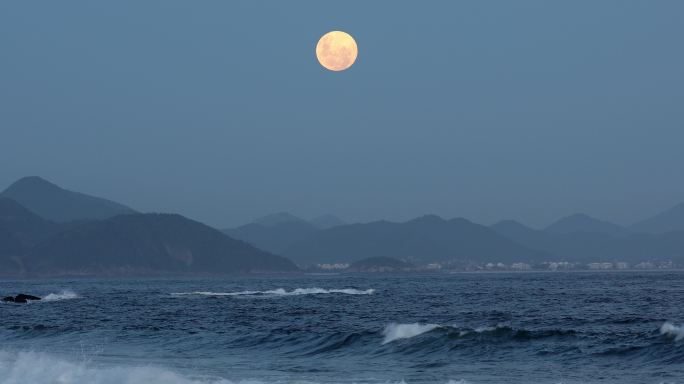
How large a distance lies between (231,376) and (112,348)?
574 inches

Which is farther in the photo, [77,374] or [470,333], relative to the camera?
[470,333]

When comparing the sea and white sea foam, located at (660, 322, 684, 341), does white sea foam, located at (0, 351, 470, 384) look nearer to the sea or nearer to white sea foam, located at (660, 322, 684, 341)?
the sea

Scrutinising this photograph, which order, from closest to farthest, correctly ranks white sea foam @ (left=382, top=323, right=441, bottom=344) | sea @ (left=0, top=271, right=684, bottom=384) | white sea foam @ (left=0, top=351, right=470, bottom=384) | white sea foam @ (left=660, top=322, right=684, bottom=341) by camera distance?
white sea foam @ (left=0, top=351, right=470, bottom=384) < sea @ (left=0, top=271, right=684, bottom=384) < white sea foam @ (left=660, top=322, right=684, bottom=341) < white sea foam @ (left=382, top=323, right=441, bottom=344)

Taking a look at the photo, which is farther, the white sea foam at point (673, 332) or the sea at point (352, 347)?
the white sea foam at point (673, 332)

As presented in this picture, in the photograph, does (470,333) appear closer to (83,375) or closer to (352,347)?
(352,347)

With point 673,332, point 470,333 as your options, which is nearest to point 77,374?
point 470,333

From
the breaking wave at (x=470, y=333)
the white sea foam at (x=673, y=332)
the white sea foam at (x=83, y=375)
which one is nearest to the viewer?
the white sea foam at (x=83, y=375)

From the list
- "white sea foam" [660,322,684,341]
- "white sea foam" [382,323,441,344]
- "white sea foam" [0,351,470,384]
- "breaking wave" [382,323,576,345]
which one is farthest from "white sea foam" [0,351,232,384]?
"white sea foam" [660,322,684,341]

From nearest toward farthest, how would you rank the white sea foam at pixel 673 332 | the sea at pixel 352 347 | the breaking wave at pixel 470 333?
the sea at pixel 352 347 → the white sea foam at pixel 673 332 → the breaking wave at pixel 470 333

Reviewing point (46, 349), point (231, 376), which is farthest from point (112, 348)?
point (231, 376)

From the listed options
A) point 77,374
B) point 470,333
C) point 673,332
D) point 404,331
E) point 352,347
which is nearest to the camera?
point 77,374

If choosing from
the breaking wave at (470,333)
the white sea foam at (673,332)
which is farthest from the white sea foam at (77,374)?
the white sea foam at (673,332)

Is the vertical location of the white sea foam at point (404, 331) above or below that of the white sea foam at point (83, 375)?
above

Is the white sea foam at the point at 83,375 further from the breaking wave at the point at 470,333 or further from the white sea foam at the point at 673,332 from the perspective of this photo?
the white sea foam at the point at 673,332
